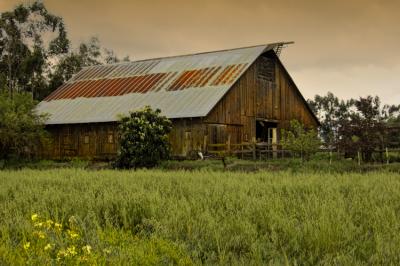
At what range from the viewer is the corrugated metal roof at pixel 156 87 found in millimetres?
34406

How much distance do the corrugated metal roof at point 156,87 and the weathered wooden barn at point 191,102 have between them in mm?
70

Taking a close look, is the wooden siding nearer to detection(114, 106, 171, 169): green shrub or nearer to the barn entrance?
the barn entrance

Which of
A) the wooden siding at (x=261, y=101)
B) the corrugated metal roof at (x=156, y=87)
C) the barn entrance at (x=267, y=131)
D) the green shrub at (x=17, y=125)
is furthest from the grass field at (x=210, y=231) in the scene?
the barn entrance at (x=267, y=131)

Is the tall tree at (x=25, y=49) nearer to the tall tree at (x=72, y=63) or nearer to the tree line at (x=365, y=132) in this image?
the tall tree at (x=72, y=63)

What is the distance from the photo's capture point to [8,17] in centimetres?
5388

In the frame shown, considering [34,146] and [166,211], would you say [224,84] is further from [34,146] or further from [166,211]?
[166,211]

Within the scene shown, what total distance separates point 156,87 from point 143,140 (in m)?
10.1

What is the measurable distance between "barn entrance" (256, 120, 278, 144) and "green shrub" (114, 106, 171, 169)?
10.0m

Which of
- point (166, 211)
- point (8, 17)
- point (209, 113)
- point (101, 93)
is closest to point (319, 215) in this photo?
point (166, 211)

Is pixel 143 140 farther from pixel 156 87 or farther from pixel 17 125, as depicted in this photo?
pixel 17 125

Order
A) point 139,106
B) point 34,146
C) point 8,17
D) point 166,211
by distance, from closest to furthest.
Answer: point 166,211 → point 139,106 → point 34,146 → point 8,17

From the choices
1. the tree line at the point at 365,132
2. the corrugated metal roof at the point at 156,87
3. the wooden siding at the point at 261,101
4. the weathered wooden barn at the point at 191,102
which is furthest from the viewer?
the wooden siding at the point at 261,101

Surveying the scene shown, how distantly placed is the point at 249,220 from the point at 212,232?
45.3 inches

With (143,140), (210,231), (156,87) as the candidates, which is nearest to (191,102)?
(156,87)
